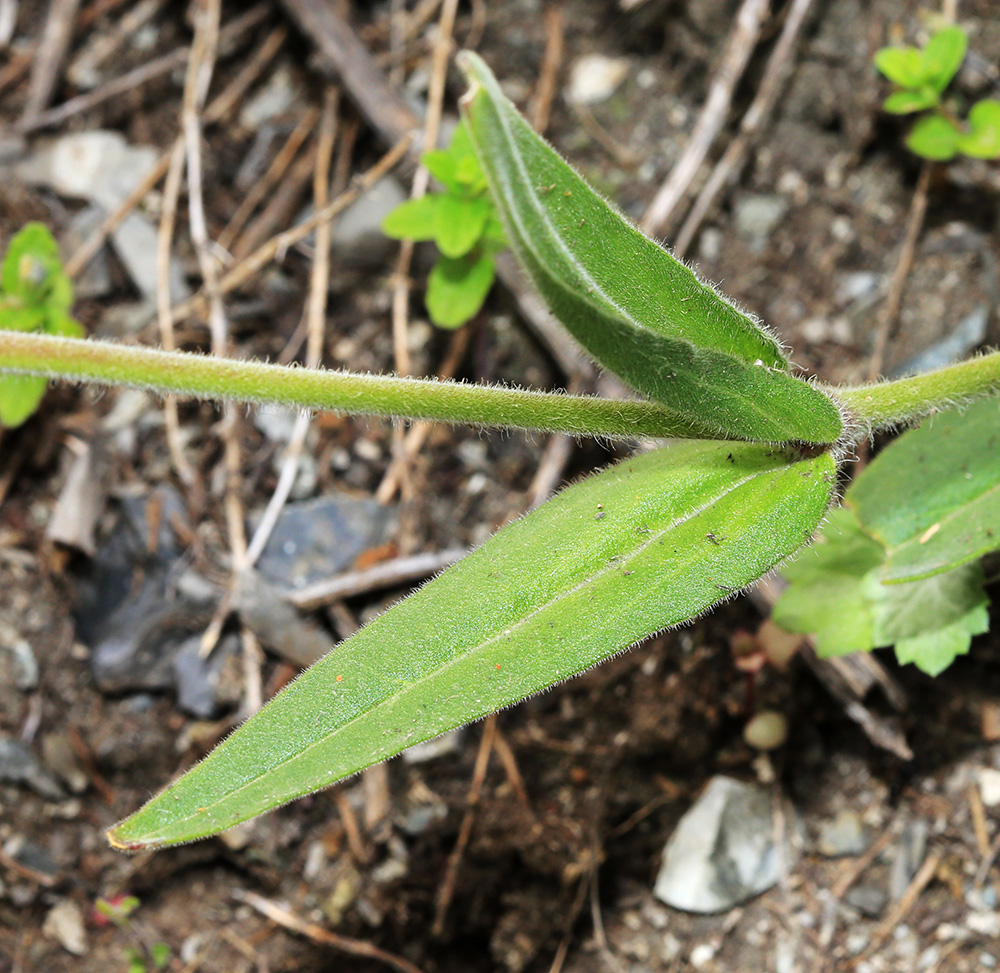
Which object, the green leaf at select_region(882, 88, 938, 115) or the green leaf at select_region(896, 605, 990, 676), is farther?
the green leaf at select_region(882, 88, 938, 115)

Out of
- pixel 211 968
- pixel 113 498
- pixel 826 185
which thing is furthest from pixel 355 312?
pixel 211 968

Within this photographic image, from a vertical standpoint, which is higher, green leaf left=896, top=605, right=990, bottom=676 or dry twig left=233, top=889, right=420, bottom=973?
green leaf left=896, top=605, right=990, bottom=676

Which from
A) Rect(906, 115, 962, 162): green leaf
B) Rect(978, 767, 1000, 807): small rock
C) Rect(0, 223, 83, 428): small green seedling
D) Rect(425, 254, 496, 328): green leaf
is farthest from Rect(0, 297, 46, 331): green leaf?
Rect(978, 767, 1000, 807): small rock

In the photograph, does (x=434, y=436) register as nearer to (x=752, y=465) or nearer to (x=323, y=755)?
(x=752, y=465)

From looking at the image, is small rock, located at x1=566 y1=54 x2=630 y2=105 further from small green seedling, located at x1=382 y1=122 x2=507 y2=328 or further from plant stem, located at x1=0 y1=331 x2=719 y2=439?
plant stem, located at x1=0 y1=331 x2=719 y2=439

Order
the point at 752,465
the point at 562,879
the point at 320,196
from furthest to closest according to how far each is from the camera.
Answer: the point at 320,196, the point at 562,879, the point at 752,465

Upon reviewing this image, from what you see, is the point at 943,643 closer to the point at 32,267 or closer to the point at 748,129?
the point at 748,129

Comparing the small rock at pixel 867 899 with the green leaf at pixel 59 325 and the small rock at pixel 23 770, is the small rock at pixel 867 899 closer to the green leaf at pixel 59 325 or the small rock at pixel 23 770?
the small rock at pixel 23 770
